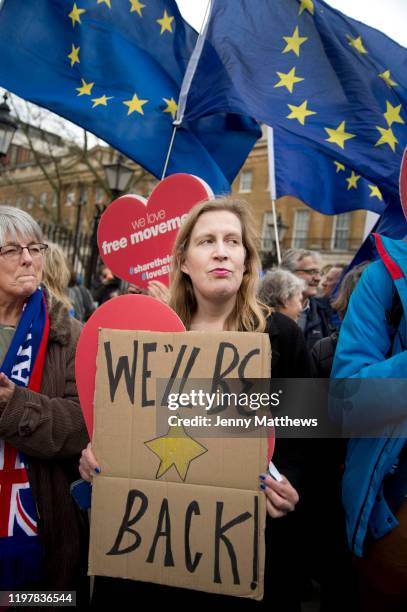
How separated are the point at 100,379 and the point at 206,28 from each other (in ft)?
10.6

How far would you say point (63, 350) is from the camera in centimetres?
215

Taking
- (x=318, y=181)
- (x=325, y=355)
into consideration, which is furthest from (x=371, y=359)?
(x=318, y=181)

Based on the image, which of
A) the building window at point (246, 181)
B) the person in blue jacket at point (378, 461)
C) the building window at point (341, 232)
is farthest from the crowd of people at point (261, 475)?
the building window at point (246, 181)

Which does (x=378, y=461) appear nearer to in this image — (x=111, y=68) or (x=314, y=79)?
(x=314, y=79)

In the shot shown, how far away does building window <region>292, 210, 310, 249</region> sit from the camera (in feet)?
101

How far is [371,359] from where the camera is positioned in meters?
1.68

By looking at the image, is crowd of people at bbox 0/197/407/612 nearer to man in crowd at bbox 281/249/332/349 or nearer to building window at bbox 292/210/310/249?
man in crowd at bbox 281/249/332/349

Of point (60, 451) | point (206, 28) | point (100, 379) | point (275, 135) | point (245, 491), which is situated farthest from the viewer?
point (275, 135)

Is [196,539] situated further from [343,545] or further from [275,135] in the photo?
[275,135]

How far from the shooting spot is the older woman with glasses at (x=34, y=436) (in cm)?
193

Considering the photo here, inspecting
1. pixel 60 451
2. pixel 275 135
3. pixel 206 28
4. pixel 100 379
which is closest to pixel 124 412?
pixel 100 379

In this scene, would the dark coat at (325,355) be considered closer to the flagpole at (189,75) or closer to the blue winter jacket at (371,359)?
the blue winter jacket at (371,359)

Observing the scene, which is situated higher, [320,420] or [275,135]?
[275,135]

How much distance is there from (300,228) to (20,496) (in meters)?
30.2
